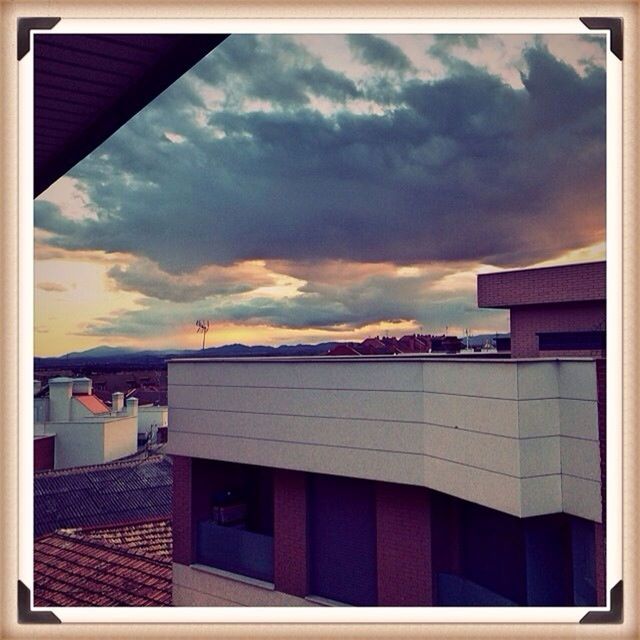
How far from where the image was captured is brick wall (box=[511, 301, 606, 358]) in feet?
18.9

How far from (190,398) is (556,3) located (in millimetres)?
3988

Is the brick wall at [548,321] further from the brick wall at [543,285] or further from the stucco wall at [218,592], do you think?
the stucco wall at [218,592]

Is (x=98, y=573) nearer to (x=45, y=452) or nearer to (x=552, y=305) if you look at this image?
(x=552, y=305)

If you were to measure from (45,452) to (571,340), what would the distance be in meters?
12.9

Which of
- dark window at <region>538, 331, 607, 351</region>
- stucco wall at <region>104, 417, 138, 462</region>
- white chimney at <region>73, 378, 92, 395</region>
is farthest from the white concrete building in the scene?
white chimney at <region>73, 378, 92, 395</region>

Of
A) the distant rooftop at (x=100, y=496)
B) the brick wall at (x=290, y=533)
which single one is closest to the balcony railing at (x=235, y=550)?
the brick wall at (x=290, y=533)

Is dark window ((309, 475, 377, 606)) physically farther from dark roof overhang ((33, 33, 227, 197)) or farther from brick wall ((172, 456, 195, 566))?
dark roof overhang ((33, 33, 227, 197))

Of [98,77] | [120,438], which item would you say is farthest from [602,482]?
[120,438]

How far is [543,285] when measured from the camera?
240 inches

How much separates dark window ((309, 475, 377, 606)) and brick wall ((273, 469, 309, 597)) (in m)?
0.07

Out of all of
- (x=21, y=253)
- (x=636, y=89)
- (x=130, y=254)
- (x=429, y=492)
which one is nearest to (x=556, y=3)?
(x=636, y=89)

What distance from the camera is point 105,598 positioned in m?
5.40

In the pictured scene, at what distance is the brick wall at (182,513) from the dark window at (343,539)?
4.68 feet
